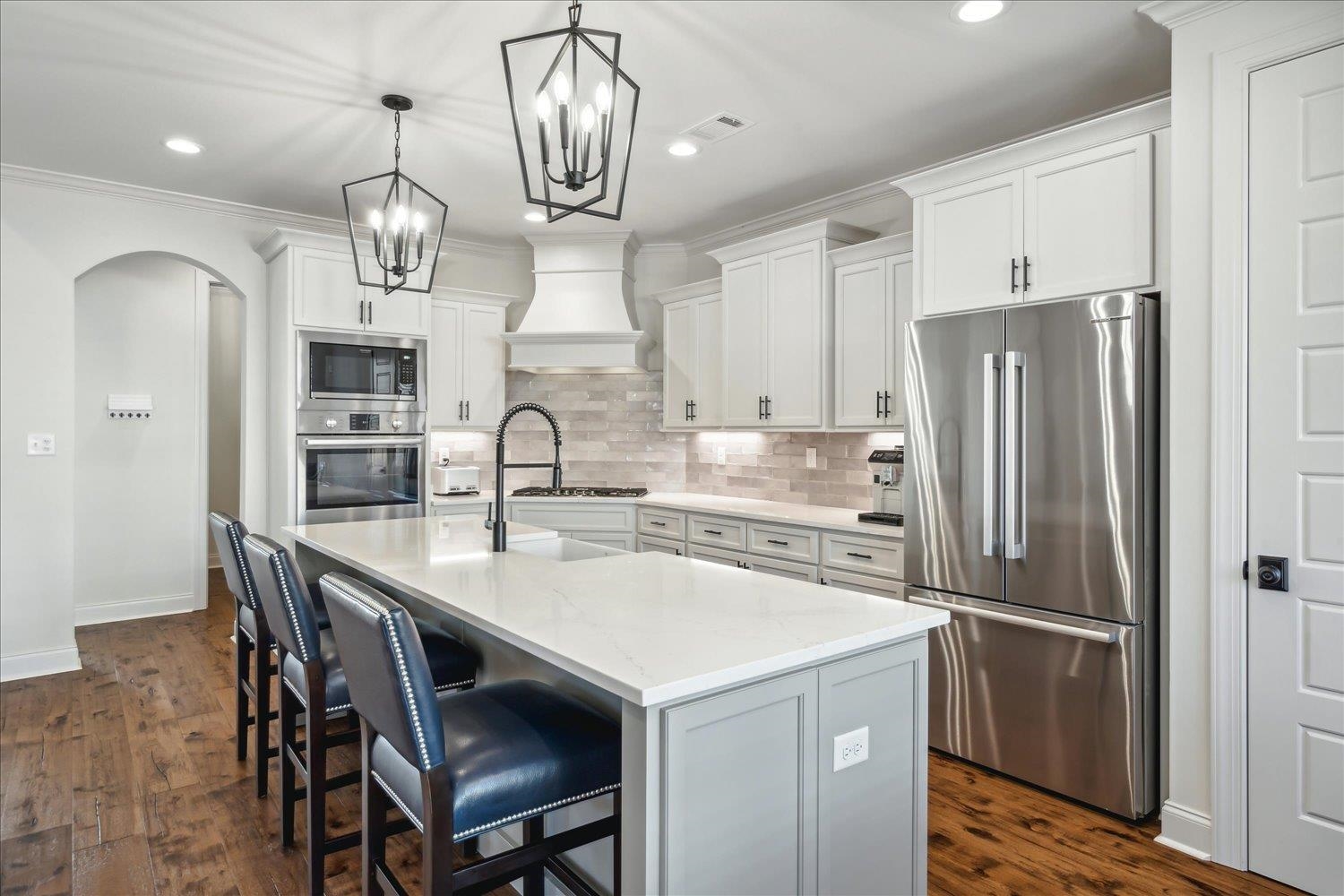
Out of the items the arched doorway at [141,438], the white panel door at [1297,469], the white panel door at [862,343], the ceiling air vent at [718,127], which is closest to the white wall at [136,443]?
the arched doorway at [141,438]

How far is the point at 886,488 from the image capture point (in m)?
3.69

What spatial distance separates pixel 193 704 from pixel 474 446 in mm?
2412

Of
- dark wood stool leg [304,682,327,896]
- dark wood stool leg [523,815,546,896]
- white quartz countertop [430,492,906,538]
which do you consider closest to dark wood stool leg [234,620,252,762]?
dark wood stool leg [304,682,327,896]

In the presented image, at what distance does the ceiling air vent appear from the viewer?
329 cm

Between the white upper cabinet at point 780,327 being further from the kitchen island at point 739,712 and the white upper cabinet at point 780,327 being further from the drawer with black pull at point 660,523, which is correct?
the kitchen island at point 739,712

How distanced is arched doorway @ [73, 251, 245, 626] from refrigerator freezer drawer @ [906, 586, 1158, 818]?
468 cm

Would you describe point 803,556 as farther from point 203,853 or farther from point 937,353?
point 203,853

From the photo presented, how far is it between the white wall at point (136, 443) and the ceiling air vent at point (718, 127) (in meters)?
4.03

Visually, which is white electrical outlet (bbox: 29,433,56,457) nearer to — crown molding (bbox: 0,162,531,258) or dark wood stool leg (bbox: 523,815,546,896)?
crown molding (bbox: 0,162,531,258)

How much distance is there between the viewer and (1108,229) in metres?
2.65

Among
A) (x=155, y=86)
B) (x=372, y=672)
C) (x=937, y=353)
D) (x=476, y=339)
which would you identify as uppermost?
(x=155, y=86)

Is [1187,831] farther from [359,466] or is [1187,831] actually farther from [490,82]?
[359,466]

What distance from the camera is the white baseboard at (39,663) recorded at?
13.0 feet

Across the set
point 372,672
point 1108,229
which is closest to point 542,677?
point 372,672
